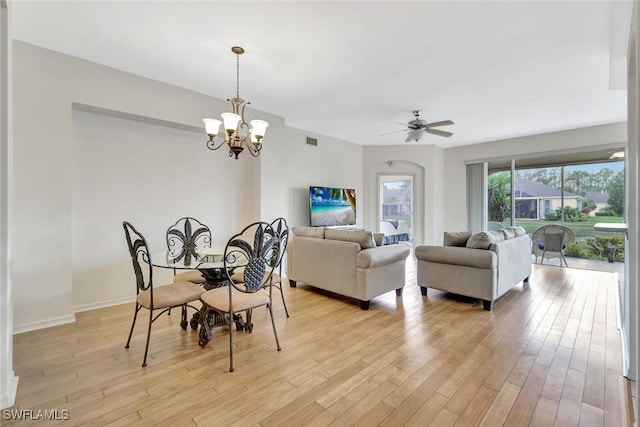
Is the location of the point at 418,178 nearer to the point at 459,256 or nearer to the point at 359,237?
the point at 459,256

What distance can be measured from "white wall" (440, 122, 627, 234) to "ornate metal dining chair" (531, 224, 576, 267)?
1.47m

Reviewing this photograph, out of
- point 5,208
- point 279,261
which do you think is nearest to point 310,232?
point 279,261

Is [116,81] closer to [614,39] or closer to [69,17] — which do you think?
[69,17]

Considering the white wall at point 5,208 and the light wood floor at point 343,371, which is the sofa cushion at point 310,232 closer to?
the light wood floor at point 343,371

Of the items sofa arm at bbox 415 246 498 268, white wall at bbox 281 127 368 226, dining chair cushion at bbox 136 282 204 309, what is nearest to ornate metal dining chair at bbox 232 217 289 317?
dining chair cushion at bbox 136 282 204 309

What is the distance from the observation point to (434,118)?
4879 mm

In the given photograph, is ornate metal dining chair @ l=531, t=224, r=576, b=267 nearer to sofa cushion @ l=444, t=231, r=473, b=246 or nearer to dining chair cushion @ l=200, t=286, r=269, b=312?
sofa cushion @ l=444, t=231, r=473, b=246

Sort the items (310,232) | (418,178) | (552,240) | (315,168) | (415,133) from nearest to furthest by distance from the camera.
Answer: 1. (310,232)
2. (415,133)
3. (552,240)
4. (315,168)
5. (418,178)

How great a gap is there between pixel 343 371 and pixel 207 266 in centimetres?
134

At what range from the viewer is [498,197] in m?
6.79

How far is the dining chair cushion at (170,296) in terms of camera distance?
2262mm

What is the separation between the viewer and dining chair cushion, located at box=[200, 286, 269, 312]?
2240 mm

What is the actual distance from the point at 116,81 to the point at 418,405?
4.12 metres

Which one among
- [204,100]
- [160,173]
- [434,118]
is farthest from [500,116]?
[160,173]
